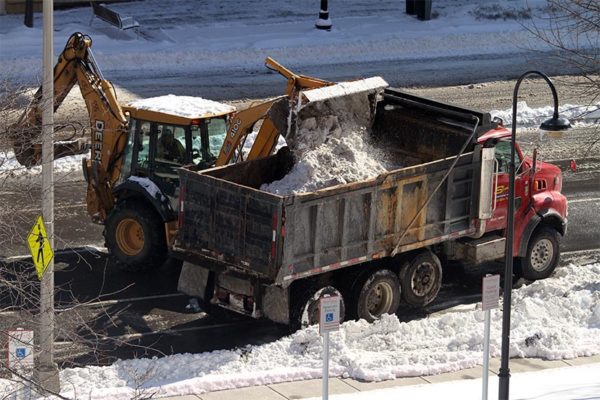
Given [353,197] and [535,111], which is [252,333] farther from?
[535,111]

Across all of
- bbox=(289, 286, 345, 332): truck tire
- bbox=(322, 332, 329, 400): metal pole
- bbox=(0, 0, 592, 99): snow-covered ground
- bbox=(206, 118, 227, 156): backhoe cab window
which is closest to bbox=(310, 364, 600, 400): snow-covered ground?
bbox=(289, 286, 345, 332): truck tire

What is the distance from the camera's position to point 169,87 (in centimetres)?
3244

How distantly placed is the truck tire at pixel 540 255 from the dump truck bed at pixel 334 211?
5.57 feet

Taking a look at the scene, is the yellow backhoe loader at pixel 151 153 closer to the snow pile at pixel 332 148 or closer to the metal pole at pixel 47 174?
the snow pile at pixel 332 148

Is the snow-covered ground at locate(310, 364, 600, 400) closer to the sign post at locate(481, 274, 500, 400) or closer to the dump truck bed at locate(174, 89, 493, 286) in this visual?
the sign post at locate(481, 274, 500, 400)

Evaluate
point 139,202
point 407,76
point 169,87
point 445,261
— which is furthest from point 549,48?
point 139,202

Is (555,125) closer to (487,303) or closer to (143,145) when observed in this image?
(487,303)

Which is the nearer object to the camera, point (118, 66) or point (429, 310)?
point (429, 310)

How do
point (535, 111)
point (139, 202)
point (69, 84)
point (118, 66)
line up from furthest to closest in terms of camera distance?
point (118, 66), point (535, 111), point (69, 84), point (139, 202)

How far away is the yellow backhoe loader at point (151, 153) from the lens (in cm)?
1970

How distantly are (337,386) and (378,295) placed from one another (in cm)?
239

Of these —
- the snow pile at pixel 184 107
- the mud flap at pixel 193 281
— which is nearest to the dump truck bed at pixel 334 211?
the mud flap at pixel 193 281

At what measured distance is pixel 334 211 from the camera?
17844mm

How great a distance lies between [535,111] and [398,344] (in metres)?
14.5
